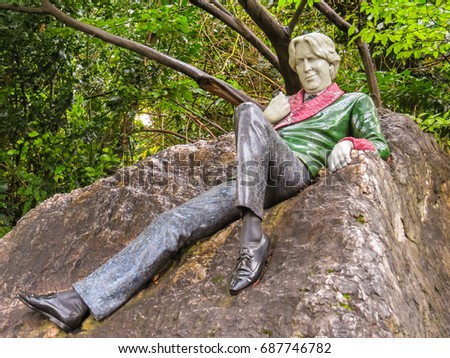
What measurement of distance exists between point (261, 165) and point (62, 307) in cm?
113

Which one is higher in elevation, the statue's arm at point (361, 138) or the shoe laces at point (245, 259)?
the statue's arm at point (361, 138)

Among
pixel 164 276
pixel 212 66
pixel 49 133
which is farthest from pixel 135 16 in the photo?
pixel 164 276

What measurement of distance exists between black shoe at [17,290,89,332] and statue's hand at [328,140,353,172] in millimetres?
1397

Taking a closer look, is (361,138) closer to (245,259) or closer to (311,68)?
(311,68)

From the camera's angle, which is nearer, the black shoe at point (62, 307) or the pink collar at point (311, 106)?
the black shoe at point (62, 307)

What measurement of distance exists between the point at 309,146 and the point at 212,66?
170 inches

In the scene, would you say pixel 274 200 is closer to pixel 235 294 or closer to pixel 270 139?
pixel 270 139

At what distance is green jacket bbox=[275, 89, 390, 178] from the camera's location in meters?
3.05

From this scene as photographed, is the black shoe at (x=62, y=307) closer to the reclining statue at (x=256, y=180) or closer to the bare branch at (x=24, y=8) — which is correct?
the reclining statue at (x=256, y=180)

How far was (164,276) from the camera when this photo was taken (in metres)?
2.85

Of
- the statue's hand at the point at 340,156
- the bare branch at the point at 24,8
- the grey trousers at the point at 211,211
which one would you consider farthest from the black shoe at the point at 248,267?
the bare branch at the point at 24,8

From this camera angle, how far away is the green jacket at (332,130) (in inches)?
120

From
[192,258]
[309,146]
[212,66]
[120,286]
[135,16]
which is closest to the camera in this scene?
[120,286]

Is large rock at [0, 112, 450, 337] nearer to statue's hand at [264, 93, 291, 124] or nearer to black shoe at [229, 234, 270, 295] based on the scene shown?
black shoe at [229, 234, 270, 295]
